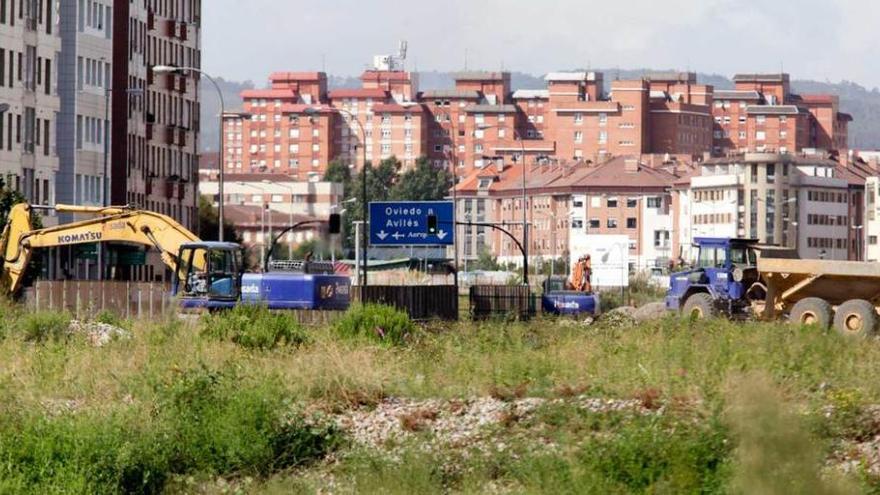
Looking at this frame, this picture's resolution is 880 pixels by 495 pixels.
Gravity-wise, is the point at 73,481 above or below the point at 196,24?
below

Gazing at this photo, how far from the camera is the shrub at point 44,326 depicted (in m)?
41.7

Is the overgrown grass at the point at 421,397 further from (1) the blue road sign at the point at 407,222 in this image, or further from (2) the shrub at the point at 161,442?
(1) the blue road sign at the point at 407,222

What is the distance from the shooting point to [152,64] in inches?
4953

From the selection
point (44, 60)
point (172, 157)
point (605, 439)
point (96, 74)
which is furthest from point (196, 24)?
point (605, 439)

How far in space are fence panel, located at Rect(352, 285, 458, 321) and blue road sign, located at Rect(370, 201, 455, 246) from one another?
232 inches

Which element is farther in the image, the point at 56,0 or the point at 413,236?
the point at 56,0

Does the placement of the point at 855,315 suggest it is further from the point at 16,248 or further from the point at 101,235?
the point at 16,248

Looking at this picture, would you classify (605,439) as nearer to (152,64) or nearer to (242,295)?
(242,295)

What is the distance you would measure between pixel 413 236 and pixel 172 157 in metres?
56.9

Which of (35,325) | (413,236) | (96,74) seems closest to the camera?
(35,325)

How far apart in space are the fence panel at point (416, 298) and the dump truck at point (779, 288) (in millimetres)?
6022

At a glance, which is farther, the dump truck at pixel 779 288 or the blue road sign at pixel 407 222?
the blue road sign at pixel 407 222

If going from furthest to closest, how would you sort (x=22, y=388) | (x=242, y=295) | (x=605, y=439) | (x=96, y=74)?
1. (x=96, y=74)
2. (x=242, y=295)
3. (x=22, y=388)
4. (x=605, y=439)

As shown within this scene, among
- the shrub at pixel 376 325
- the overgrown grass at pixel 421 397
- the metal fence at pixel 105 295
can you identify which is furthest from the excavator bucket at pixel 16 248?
the overgrown grass at pixel 421 397
